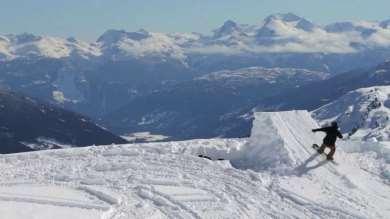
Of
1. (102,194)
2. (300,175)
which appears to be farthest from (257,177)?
(102,194)

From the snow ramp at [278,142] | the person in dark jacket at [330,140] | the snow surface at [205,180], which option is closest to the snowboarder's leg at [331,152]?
the person in dark jacket at [330,140]

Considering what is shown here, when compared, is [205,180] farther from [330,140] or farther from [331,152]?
[330,140]

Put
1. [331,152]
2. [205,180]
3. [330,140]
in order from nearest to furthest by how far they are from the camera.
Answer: [205,180] < [331,152] < [330,140]

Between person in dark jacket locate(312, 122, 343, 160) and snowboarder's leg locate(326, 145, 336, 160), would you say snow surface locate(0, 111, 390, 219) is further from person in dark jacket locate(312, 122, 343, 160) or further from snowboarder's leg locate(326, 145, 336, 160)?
person in dark jacket locate(312, 122, 343, 160)

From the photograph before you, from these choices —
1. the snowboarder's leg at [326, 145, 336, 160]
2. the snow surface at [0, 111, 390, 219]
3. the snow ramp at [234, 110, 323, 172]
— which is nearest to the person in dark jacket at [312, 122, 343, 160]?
the snowboarder's leg at [326, 145, 336, 160]

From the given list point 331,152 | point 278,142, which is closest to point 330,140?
point 331,152

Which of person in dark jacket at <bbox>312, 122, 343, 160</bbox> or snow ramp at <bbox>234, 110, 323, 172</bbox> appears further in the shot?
person in dark jacket at <bbox>312, 122, 343, 160</bbox>
